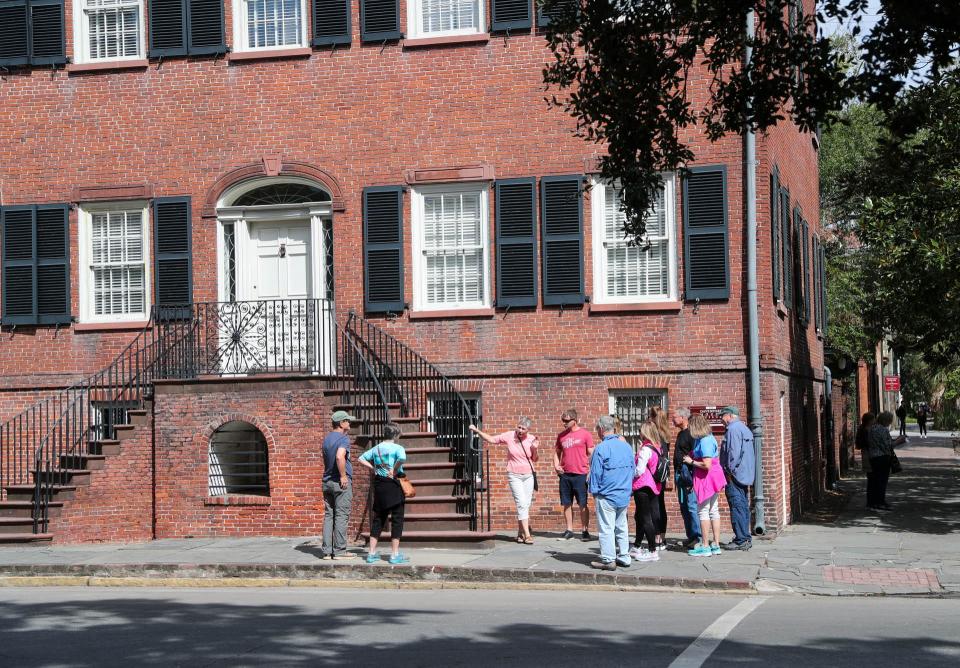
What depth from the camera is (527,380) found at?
19016mm

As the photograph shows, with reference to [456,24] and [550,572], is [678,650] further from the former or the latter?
[456,24]

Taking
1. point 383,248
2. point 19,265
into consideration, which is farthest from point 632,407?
point 19,265

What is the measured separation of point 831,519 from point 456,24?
9772mm

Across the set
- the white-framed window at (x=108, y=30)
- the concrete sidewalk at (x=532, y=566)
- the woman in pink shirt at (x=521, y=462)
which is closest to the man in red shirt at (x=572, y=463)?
the woman in pink shirt at (x=521, y=462)

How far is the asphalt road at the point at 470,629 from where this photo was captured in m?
9.40

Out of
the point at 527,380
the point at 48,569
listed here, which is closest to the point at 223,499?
the point at 48,569

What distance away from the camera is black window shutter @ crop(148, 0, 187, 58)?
20.0m

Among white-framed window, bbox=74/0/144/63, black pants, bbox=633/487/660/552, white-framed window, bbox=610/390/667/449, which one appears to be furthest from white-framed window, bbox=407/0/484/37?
black pants, bbox=633/487/660/552

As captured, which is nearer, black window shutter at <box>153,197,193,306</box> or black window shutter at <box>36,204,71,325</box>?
black window shutter at <box>153,197,193,306</box>

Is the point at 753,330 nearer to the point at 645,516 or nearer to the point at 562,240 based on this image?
the point at 562,240

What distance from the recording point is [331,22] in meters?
19.7

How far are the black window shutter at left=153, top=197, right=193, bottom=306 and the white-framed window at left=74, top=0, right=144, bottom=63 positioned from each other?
7.94ft

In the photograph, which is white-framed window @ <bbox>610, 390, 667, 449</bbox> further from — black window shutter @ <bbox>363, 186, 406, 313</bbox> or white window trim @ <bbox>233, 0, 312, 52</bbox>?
white window trim @ <bbox>233, 0, 312, 52</bbox>

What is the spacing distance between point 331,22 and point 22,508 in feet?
27.0
